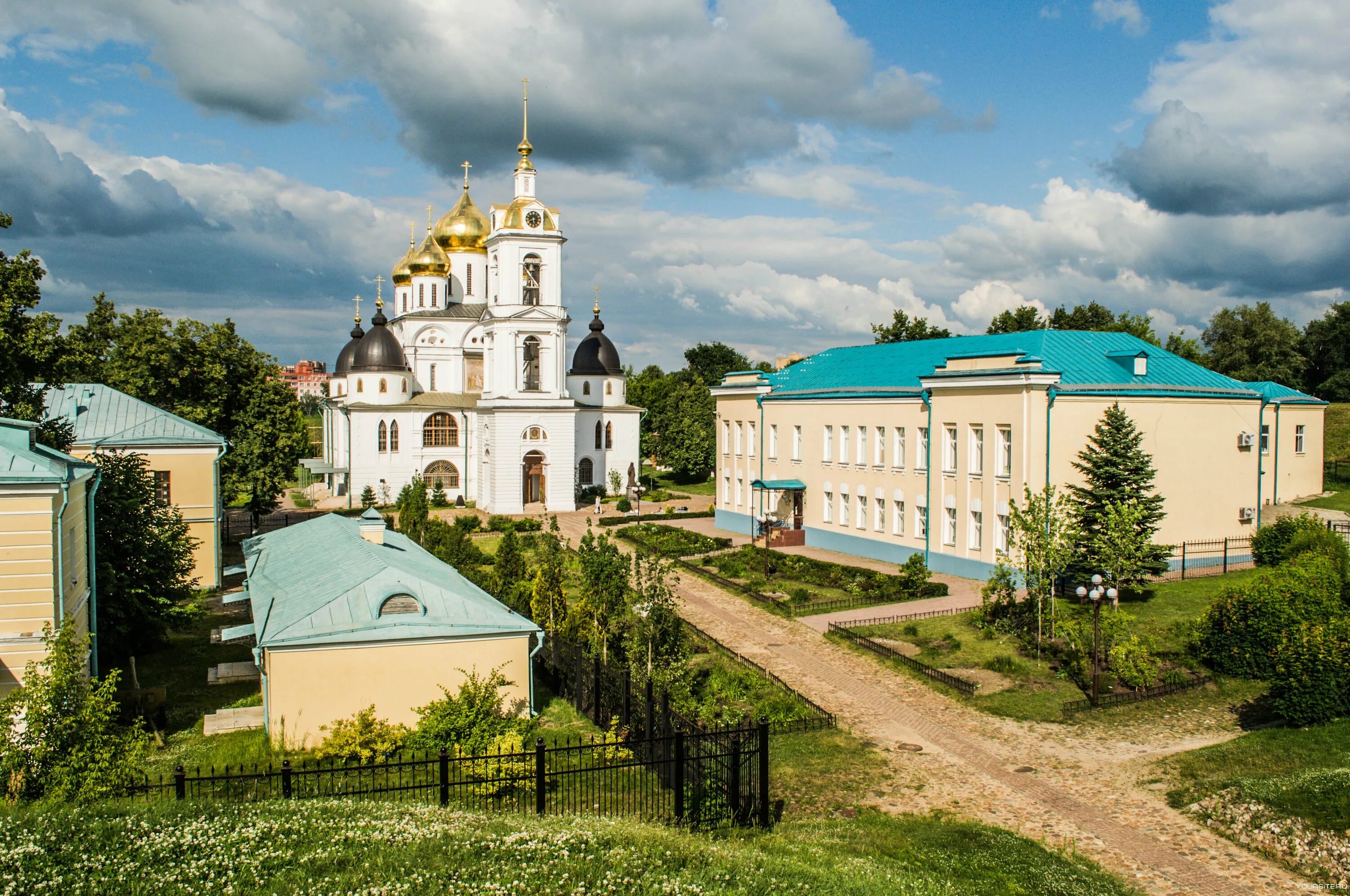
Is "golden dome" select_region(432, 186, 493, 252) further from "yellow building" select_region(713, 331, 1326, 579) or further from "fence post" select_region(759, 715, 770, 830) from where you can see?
"fence post" select_region(759, 715, 770, 830)

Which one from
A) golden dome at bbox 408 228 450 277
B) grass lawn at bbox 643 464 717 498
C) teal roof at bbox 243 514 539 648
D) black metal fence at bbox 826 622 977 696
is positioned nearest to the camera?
teal roof at bbox 243 514 539 648

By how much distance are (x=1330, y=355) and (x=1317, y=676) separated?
185ft

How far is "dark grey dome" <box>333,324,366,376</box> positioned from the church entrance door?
11.5m

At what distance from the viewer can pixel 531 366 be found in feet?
159

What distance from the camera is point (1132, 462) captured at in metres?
24.5

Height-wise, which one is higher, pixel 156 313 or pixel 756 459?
pixel 156 313

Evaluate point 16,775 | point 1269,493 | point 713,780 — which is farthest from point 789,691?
point 1269,493

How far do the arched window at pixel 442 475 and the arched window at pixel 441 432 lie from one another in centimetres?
93

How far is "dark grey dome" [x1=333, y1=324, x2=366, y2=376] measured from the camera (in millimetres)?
53906

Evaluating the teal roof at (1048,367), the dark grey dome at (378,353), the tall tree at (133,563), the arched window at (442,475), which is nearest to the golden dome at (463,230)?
the dark grey dome at (378,353)

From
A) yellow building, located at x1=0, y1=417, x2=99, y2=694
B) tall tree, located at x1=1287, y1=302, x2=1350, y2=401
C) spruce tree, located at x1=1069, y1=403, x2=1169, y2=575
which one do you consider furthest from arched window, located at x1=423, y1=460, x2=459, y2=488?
tall tree, located at x1=1287, y1=302, x2=1350, y2=401

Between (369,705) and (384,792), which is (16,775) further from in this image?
(369,705)

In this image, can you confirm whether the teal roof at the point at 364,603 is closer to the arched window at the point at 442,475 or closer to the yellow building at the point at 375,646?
the yellow building at the point at 375,646

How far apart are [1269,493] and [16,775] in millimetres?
36845
